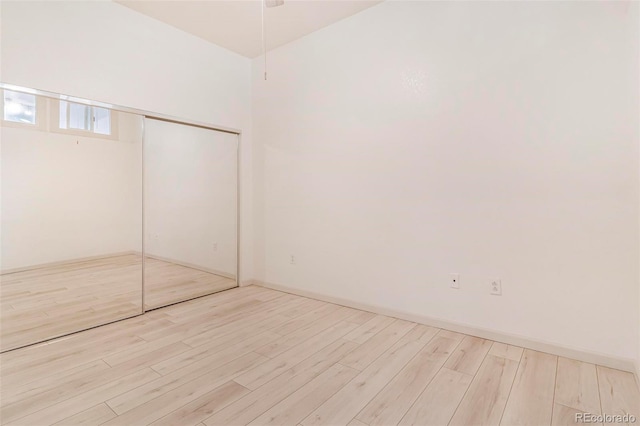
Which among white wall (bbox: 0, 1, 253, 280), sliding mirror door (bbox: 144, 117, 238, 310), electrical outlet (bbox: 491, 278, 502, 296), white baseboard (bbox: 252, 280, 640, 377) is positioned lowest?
white baseboard (bbox: 252, 280, 640, 377)

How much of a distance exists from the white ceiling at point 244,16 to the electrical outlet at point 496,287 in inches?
105

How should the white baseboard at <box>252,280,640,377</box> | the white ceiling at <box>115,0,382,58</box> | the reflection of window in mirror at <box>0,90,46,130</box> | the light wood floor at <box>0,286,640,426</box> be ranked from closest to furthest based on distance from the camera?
the light wood floor at <box>0,286,640,426</box> < the white baseboard at <box>252,280,640,377</box> < the reflection of window in mirror at <box>0,90,46,130</box> < the white ceiling at <box>115,0,382,58</box>

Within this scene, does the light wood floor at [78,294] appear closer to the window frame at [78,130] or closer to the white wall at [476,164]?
the window frame at [78,130]

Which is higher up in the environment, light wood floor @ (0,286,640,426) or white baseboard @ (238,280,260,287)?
white baseboard @ (238,280,260,287)

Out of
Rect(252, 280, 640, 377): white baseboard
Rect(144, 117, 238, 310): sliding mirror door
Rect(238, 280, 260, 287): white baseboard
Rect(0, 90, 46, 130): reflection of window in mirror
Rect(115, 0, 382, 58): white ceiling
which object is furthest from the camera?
Rect(238, 280, 260, 287): white baseboard

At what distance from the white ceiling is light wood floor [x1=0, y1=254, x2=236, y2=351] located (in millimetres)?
2404

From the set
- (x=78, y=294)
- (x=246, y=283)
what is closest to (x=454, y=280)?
(x=246, y=283)

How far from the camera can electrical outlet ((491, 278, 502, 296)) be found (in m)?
2.40

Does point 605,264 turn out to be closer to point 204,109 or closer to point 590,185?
point 590,185

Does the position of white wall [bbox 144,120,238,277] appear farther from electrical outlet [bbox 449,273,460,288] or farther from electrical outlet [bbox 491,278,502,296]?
electrical outlet [bbox 491,278,502,296]

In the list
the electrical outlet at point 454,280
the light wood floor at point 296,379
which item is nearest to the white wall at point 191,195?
the light wood floor at point 296,379

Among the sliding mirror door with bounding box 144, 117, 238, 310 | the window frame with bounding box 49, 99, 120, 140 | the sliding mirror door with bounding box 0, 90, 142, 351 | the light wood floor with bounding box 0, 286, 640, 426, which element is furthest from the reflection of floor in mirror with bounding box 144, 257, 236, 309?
the window frame with bounding box 49, 99, 120, 140

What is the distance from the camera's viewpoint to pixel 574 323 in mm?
2143

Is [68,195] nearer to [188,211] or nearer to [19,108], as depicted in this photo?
[19,108]
